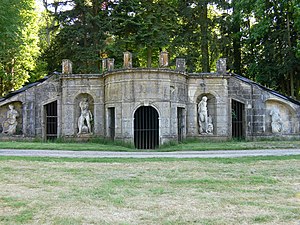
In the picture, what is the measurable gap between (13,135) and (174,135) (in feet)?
31.4

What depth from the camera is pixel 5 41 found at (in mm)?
26203

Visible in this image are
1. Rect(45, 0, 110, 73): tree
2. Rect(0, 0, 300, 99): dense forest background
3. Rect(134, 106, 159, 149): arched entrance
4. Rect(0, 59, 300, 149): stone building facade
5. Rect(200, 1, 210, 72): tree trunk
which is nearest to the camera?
Rect(0, 59, 300, 149): stone building facade

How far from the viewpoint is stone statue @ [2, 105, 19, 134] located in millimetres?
22500

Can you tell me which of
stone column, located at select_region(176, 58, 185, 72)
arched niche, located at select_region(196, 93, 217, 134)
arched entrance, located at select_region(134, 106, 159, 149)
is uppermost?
stone column, located at select_region(176, 58, 185, 72)

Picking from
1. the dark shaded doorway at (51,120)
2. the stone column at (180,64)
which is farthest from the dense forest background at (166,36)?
the stone column at (180,64)

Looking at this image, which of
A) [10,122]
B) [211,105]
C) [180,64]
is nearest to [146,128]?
[180,64]

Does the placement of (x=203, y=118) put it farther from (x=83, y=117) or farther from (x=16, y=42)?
(x=16, y=42)

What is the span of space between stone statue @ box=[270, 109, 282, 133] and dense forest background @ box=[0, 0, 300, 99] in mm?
5478

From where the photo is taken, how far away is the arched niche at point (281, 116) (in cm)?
2266

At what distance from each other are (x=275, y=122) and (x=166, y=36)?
11727mm

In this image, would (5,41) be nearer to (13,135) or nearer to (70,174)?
(13,135)

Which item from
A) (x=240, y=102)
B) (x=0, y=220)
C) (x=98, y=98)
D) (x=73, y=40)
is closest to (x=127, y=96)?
(x=98, y=98)

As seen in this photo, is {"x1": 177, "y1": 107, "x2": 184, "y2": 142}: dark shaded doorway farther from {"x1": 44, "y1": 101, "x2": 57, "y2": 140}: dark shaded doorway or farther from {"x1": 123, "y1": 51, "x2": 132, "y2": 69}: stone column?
{"x1": 44, "y1": 101, "x2": 57, "y2": 140}: dark shaded doorway

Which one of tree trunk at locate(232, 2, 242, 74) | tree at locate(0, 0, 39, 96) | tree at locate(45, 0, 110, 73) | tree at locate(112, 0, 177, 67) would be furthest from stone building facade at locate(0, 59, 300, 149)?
tree trunk at locate(232, 2, 242, 74)
